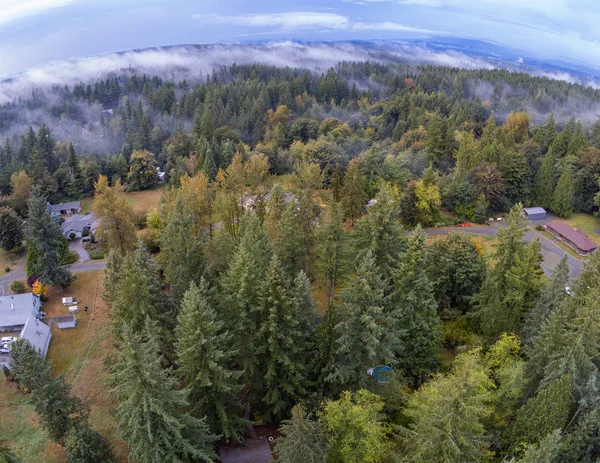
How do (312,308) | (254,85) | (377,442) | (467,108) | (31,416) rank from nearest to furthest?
(377,442)
(312,308)
(31,416)
(467,108)
(254,85)

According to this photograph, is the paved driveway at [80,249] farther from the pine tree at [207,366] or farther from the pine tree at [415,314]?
the pine tree at [415,314]

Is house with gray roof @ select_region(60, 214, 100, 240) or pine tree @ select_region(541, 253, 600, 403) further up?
pine tree @ select_region(541, 253, 600, 403)

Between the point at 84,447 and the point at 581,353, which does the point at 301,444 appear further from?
the point at 581,353

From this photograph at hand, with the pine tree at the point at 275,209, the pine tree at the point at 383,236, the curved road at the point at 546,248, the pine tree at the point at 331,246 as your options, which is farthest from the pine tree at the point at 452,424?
the curved road at the point at 546,248

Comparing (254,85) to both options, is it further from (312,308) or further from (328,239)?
(312,308)

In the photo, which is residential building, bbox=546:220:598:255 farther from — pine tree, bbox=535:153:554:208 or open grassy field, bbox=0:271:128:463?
open grassy field, bbox=0:271:128:463

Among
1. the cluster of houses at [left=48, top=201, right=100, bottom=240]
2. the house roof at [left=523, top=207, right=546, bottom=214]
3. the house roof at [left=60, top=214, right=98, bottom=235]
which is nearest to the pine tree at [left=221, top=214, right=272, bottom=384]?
the cluster of houses at [left=48, top=201, right=100, bottom=240]

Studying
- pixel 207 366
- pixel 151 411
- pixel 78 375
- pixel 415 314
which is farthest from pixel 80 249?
pixel 415 314

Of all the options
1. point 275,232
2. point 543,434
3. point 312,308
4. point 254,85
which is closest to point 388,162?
point 275,232
